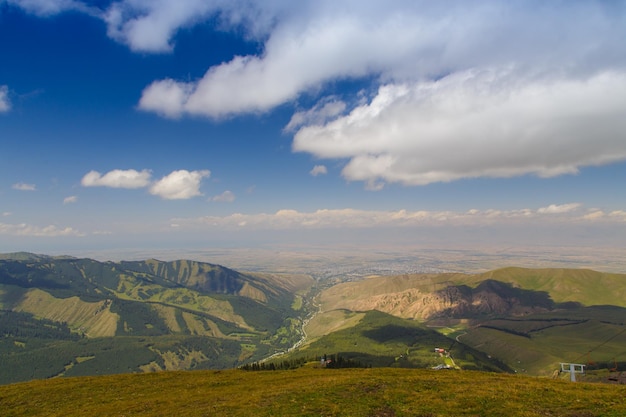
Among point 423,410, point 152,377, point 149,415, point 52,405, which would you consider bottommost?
point 152,377

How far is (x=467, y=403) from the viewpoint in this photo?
37.1 metres

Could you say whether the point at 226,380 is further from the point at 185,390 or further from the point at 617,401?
the point at 617,401

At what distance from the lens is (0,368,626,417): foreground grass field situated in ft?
117

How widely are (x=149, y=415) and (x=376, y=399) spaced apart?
28821mm

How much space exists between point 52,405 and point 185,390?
20345mm

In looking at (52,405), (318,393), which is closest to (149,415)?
(318,393)

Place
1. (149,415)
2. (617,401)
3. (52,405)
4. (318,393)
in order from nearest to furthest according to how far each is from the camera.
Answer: (617,401)
(149,415)
(318,393)
(52,405)

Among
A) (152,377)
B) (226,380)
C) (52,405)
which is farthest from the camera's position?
(152,377)

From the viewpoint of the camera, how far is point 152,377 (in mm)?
73125

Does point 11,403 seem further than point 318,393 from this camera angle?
Yes

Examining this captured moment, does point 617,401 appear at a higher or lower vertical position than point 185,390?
higher

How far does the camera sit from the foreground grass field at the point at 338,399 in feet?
117

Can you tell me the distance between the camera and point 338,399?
41.2m

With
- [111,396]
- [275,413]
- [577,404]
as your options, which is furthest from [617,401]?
[111,396]
